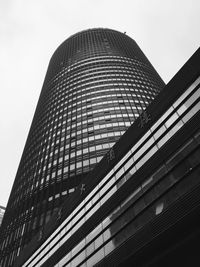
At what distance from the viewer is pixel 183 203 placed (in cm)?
1902

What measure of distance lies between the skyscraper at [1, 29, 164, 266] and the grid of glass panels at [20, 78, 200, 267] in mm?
20746

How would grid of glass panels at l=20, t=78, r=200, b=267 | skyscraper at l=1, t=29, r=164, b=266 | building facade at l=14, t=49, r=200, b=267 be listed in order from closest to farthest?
building facade at l=14, t=49, r=200, b=267 < grid of glass panels at l=20, t=78, r=200, b=267 < skyscraper at l=1, t=29, r=164, b=266

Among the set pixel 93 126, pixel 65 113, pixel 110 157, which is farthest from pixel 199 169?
pixel 65 113

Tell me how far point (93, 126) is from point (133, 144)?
43.4 m

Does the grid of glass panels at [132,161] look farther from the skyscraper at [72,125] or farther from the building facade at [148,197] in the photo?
the skyscraper at [72,125]

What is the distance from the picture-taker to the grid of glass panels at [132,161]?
80.7 feet

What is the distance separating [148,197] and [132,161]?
Result: 557 centimetres

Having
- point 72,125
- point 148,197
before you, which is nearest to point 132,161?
point 148,197

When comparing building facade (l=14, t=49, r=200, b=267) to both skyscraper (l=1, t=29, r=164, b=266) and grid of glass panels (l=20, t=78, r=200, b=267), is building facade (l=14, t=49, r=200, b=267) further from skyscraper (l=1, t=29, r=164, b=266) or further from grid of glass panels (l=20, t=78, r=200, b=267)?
skyscraper (l=1, t=29, r=164, b=266)

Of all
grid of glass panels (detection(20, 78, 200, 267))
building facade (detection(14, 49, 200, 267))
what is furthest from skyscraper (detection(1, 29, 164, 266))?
building facade (detection(14, 49, 200, 267))

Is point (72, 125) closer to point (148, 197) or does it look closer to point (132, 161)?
point (132, 161)

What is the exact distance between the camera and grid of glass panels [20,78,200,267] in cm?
2461

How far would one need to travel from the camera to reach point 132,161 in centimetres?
2855

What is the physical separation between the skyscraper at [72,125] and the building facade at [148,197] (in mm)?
25365
